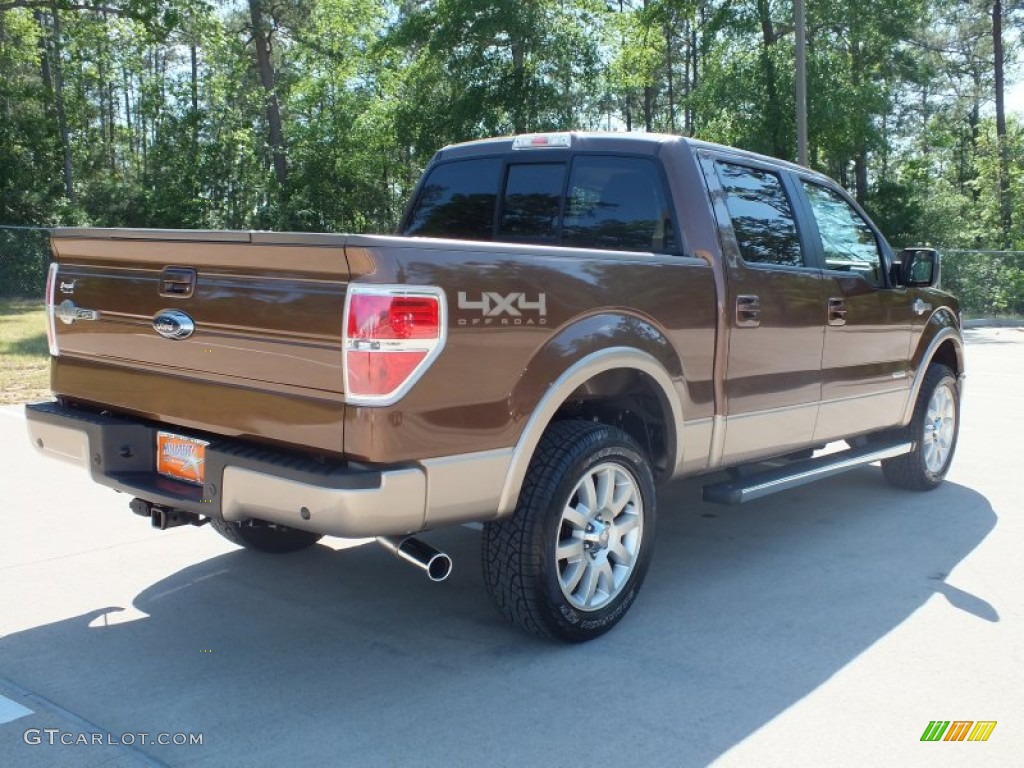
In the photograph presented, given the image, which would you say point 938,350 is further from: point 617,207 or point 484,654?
point 484,654

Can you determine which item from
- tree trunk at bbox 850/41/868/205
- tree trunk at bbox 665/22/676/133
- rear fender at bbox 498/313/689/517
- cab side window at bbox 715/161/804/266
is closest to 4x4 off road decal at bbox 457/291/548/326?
rear fender at bbox 498/313/689/517

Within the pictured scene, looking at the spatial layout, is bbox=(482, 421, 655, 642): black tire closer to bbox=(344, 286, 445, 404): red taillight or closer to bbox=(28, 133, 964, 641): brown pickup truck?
bbox=(28, 133, 964, 641): brown pickup truck

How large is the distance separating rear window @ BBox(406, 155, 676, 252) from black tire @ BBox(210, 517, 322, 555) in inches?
69.6

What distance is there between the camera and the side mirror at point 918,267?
604 centimetres

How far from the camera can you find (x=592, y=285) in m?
3.88

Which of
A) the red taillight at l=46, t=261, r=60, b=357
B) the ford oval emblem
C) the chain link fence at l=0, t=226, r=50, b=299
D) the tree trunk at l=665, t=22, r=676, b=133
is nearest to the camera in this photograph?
the ford oval emblem

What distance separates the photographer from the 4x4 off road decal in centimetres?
338

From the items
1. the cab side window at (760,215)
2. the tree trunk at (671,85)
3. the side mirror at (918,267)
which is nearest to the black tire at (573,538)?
the cab side window at (760,215)

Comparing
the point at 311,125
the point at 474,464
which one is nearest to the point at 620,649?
the point at 474,464

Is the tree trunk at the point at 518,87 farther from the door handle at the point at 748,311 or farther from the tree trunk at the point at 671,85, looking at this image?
the tree trunk at the point at 671,85

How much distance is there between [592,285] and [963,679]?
79.6 inches

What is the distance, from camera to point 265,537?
4984 millimetres

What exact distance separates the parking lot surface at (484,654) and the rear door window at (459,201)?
1.69 m

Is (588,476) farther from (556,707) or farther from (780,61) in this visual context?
(780,61)
